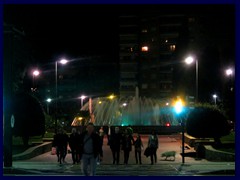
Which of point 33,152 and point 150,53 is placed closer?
point 33,152

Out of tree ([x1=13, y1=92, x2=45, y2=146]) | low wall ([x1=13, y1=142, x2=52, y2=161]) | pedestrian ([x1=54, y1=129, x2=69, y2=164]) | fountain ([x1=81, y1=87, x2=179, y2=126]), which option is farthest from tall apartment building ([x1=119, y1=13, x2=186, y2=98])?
pedestrian ([x1=54, y1=129, x2=69, y2=164])

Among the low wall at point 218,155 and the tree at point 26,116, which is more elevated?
the tree at point 26,116

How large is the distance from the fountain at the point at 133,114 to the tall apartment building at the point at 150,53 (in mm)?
47885

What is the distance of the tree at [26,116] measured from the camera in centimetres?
3741

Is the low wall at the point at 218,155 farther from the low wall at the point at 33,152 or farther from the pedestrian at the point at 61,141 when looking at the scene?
the low wall at the point at 33,152

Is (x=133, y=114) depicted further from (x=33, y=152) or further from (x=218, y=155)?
(x=218, y=155)

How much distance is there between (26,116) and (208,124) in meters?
12.1

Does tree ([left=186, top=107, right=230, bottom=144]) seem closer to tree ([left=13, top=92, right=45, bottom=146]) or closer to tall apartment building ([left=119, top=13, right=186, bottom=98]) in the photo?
tree ([left=13, top=92, right=45, bottom=146])

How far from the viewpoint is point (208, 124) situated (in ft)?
121

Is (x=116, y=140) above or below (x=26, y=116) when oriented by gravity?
below

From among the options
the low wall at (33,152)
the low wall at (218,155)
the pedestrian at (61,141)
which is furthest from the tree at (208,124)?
the pedestrian at (61,141)

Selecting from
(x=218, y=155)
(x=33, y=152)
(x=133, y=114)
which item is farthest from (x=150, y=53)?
(x=218, y=155)

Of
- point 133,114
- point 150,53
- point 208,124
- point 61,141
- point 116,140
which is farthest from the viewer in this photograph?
point 150,53

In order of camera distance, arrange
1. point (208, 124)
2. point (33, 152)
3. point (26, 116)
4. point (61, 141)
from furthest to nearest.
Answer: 1. point (26, 116)
2. point (208, 124)
3. point (33, 152)
4. point (61, 141)
